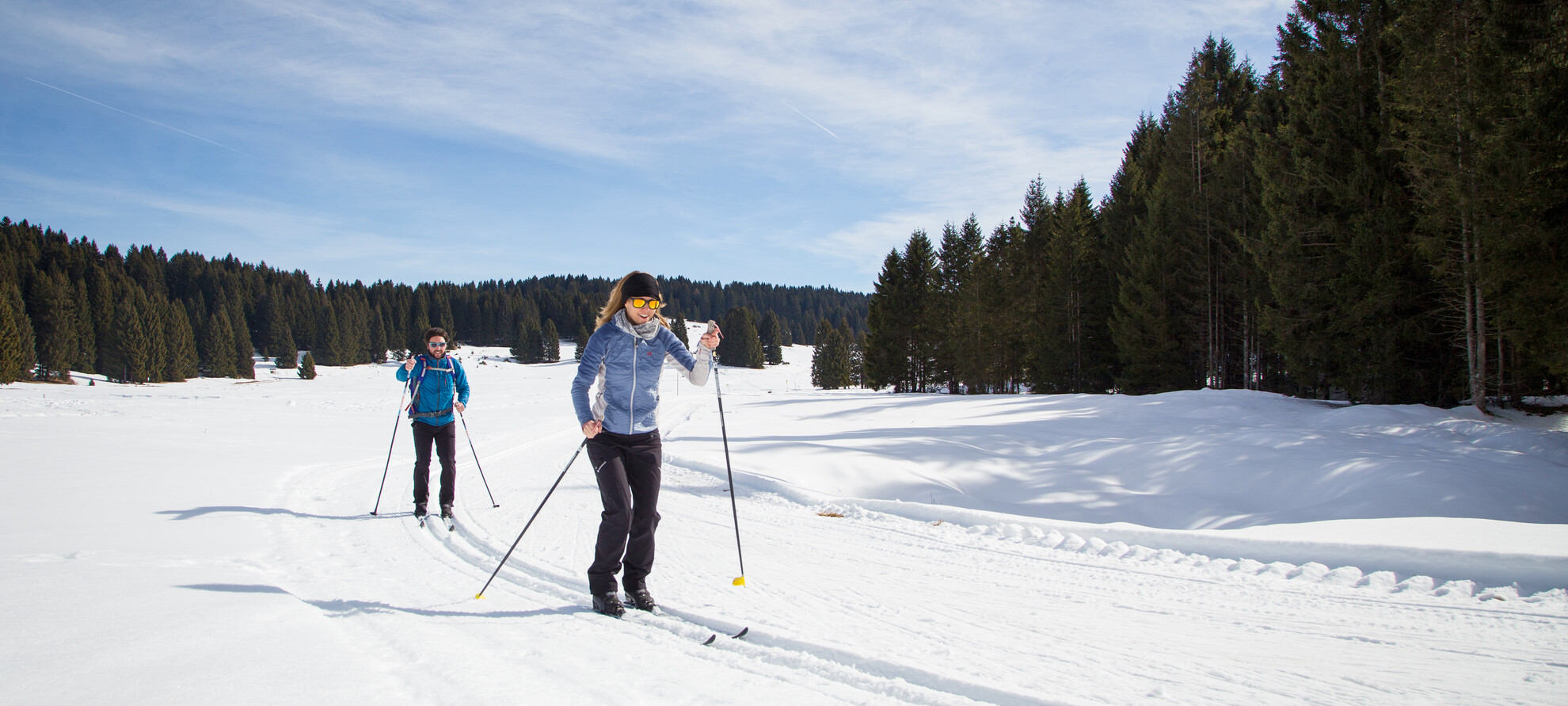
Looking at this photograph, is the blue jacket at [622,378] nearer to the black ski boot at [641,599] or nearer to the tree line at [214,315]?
the black ski boot at [641,599]

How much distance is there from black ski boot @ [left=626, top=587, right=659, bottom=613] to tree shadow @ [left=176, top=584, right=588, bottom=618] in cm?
28

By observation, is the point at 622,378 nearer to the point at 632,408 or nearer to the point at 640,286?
the point at 632,408

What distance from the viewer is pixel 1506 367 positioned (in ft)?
49.6

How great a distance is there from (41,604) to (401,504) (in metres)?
3.92

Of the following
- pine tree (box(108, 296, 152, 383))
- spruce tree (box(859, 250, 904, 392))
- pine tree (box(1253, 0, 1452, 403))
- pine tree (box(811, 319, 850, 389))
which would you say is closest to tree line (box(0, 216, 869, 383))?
pine tree (box(108, 296, 152, 383))

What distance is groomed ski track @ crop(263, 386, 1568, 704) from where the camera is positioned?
9.40ft

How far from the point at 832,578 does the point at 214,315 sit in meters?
85.8

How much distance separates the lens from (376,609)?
3750 millimetres

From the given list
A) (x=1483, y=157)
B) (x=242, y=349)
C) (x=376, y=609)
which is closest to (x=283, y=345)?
(x=242, y=349)

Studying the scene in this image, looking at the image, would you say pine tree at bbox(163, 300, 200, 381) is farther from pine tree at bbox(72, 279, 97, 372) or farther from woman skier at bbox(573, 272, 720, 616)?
woman skier at bbox(573, 272, 720, 616)

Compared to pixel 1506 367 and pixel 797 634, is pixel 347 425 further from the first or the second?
pixel 1506 367

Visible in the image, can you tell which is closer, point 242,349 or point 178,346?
point 178,346

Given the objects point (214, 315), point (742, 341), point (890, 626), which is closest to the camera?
point (890, 626)

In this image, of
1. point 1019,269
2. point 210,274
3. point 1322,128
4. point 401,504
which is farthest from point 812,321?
point 401,504
